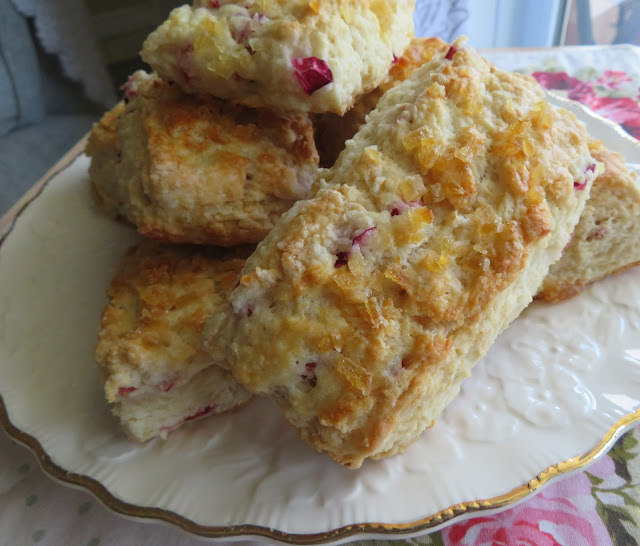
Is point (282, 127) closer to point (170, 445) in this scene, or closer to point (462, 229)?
point (462, 229)

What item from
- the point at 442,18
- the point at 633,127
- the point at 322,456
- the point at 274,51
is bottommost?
the point at 322,456

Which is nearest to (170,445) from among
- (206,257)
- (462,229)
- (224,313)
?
(224,313)

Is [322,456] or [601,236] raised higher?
[601,236]

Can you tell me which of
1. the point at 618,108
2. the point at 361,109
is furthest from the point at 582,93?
the point at 361,109

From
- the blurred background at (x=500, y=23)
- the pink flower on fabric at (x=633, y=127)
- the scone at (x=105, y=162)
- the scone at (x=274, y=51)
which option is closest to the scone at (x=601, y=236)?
the scone at (x=274, y=51)

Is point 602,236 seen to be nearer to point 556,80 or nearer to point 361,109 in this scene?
point 361,109

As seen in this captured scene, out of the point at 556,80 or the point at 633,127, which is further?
the point at 556,80
